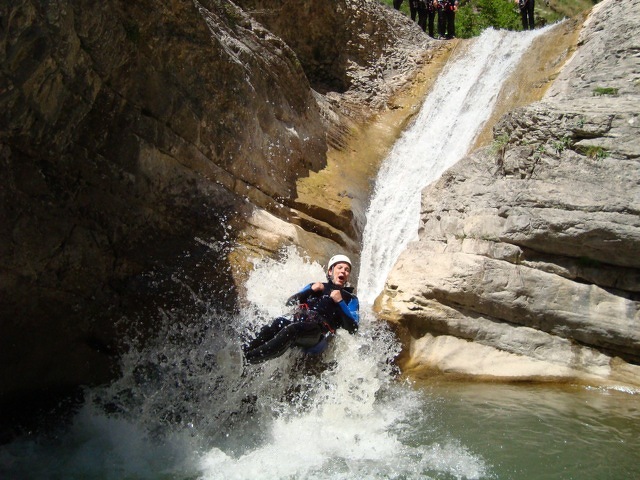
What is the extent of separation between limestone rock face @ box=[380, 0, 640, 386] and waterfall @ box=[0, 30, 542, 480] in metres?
0.86

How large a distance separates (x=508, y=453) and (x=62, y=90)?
5.89 m

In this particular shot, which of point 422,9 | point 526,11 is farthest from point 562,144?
point 422,9

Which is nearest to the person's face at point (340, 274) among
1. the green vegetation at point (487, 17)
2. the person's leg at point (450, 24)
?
the person's leg at point (450, 24)

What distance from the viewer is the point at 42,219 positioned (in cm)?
636

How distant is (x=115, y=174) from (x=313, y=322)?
3.28 meters

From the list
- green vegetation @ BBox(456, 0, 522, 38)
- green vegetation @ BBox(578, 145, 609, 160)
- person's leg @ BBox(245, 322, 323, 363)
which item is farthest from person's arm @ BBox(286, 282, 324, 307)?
green vegetation @ BBox(456, 0, 522, 38)

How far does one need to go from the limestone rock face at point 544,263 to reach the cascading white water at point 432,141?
170 centimetres

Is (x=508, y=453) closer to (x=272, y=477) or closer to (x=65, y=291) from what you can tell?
(x=272, y=477)

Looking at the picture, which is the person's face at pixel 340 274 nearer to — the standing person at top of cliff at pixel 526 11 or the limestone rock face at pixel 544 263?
the limestone rock face at pixel 544 263

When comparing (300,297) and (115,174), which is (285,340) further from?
(115,174)

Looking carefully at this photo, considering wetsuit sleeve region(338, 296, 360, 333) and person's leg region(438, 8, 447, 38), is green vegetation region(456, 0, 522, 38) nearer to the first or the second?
person's leg region(438, 8, 447, 38)

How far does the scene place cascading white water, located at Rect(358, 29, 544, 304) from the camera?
33.2ft

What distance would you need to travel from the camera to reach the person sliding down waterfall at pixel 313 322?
5.89m

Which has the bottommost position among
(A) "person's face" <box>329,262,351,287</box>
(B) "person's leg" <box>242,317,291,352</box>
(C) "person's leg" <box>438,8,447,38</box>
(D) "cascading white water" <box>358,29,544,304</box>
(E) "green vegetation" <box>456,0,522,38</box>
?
(B) "person's leg" <box>242,317,291,352</box>
